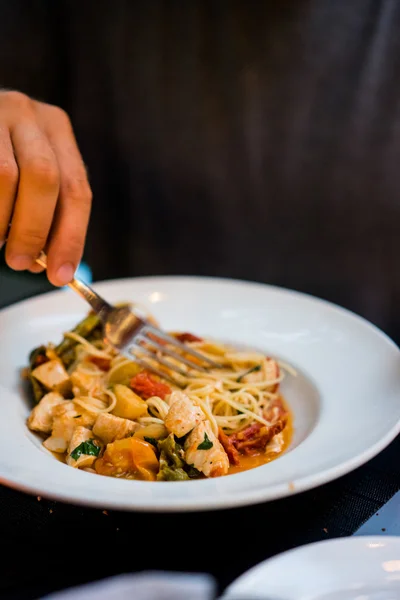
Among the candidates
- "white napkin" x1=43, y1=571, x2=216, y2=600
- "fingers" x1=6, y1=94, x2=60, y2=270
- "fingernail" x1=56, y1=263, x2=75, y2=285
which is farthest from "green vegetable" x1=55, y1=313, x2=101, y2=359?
"white napkin" x1=43, y1=571, x2=216, y2=600

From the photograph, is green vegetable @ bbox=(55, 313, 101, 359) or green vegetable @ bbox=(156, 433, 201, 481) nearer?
green vegetable @ bbox=(156, 433, 201, 481)

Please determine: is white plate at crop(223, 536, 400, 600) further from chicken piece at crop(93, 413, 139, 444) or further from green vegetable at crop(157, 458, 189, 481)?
chicken piece at crop(93, 413, 139, 444)

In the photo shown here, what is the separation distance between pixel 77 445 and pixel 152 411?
12.6 inches

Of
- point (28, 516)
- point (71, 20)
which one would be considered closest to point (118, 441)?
point (28, 516)

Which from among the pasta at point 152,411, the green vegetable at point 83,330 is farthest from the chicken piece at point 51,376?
the green vegetable at point 83,330

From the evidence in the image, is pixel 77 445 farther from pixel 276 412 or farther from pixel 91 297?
pixel 276 412

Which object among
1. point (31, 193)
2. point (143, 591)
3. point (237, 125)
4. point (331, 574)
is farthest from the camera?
point (237, 125)

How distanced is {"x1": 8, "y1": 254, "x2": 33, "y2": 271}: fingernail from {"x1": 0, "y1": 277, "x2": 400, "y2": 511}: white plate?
1.33 feet

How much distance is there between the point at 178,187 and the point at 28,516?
319 cm

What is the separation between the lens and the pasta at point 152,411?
1.61 metres

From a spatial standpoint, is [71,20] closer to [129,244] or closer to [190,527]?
[129,244]

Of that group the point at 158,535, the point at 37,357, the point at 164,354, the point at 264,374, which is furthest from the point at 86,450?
the point at 264,374

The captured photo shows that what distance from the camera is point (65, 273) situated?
6.47ft

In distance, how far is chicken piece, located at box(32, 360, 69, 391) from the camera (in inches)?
78.8
